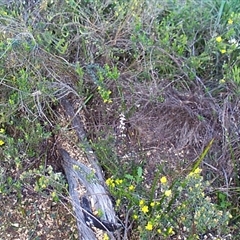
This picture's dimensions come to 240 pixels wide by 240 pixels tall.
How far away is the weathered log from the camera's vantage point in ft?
5.40

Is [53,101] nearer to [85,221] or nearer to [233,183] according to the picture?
[85,221]

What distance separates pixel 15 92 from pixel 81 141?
1.21 feet

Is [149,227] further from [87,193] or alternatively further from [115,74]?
[115,74]

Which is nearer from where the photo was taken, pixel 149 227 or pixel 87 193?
pixel 149 227

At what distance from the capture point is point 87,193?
1735mm

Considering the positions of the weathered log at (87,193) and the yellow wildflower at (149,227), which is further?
the weathered log at (87,193)

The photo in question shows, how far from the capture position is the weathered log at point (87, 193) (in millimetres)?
1646

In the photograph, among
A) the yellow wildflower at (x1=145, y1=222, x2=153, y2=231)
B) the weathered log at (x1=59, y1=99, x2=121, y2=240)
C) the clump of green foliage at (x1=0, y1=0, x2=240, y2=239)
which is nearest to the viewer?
the yellow wildflower at (x1=145, y1=222, x2=153, y2=231)

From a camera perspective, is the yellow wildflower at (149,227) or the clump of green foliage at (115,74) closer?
the yellow wildflower at (149,227)

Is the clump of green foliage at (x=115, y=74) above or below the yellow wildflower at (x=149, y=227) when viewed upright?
above

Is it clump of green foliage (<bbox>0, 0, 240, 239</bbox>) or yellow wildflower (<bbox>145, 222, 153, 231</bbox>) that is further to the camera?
clump of green foliage (<bbox>0, 0, 240, 239</bbox>)

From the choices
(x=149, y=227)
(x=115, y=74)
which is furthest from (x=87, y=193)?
(x=115, y=74)

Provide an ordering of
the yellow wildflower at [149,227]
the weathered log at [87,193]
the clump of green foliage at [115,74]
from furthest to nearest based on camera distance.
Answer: the clump of green foliage at [115,74] → the weathered log at [87,193] → the yellow wildflower at [149,227]

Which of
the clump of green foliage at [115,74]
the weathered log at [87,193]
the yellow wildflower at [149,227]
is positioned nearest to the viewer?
the yellow wildflower at [149,227]
